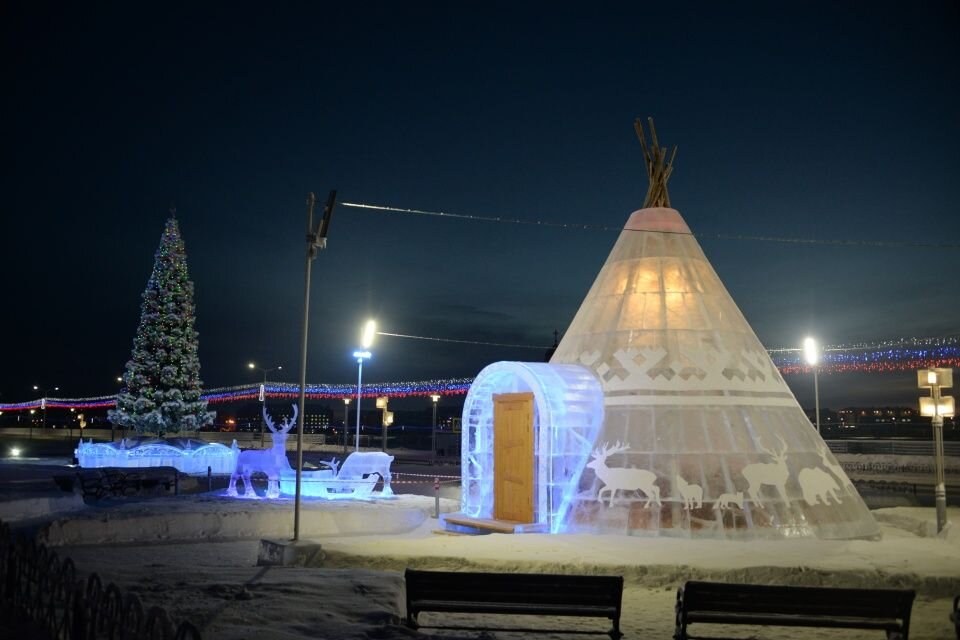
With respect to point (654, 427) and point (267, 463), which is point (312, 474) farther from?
point (654, 427)

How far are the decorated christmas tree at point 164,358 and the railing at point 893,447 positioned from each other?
29.1m

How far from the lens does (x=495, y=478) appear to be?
15.1m

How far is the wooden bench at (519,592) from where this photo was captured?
7121 millimetres

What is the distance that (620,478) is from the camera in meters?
12.8

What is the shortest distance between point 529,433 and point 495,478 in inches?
50.2

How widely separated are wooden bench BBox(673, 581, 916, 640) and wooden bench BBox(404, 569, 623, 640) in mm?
655

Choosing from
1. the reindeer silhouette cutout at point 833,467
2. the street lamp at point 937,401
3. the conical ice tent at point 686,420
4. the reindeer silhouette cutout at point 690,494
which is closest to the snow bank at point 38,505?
the conical ice tent at point 686,420

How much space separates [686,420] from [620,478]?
148 centimetres

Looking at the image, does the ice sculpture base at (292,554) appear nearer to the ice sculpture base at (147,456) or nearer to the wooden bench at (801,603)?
the wooden bench at (801,603)

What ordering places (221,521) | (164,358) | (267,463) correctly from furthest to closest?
(164,358), (267,463), (221,521)

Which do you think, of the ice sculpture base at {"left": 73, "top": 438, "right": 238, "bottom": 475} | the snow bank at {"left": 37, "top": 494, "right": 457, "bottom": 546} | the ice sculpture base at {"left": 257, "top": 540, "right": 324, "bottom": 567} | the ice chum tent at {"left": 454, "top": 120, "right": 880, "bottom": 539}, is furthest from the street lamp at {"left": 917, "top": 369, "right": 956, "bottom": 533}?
the ice sculpture base at {"left": 73, "top": 438, "right": 238, "bottom": 475}

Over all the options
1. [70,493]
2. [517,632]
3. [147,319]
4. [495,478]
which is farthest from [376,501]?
[147,319]

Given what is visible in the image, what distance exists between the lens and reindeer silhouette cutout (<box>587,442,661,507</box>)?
12.6 m

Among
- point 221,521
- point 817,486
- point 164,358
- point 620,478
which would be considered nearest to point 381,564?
point 620,478
